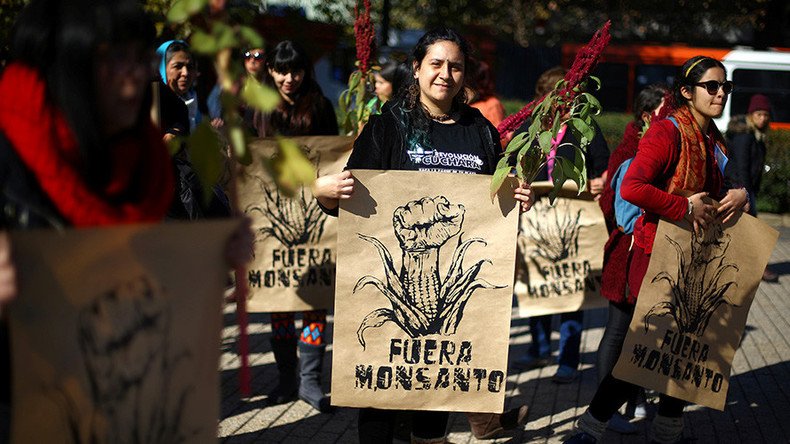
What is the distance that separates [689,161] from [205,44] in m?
2.61

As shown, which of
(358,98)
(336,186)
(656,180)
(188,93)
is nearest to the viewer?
(336,186)

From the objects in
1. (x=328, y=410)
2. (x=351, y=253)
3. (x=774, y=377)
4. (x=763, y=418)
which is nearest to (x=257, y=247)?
(x=328, y=410)

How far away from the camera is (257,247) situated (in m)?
5.11

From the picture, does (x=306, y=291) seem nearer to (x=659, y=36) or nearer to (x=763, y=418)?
(x=763, y=418)

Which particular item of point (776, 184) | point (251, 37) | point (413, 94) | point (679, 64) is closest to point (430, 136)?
point (413, 94)

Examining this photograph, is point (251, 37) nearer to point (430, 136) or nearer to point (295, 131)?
point (430, 136)

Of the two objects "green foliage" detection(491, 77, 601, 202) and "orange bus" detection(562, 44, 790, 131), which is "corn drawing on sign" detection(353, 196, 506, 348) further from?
"orange bus" detection(562, 44, 790, 131)

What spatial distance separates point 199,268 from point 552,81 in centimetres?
402

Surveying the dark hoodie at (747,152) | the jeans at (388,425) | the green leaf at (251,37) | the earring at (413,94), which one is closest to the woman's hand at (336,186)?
the earring at (413,94)

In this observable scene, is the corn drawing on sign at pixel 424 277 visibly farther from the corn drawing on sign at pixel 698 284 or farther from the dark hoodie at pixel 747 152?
the dark hoodie at pixel 747 152

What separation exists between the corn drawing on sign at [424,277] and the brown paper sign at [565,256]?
7.87 ft

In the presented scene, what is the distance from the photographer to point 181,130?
4.11 metres

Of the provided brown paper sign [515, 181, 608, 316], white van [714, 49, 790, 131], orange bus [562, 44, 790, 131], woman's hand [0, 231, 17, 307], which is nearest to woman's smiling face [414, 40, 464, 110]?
woman's hand [0, 231, 17, 307]

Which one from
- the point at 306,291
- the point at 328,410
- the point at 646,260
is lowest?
the point at 328,410
